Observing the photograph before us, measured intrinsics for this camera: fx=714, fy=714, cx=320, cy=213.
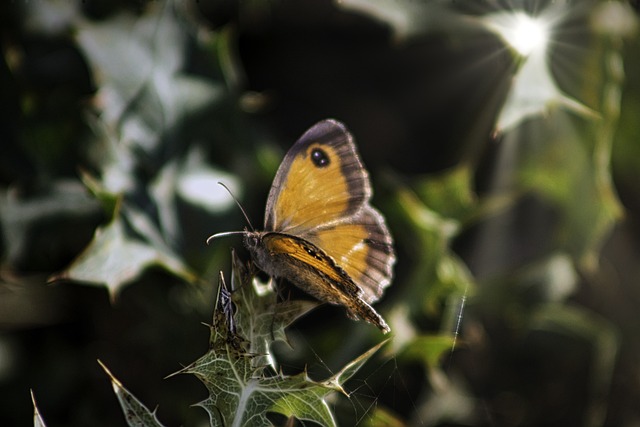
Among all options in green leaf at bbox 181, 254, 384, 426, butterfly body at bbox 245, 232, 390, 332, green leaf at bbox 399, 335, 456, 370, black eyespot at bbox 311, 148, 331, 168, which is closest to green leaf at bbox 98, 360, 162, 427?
green leaf at bbox 181, 254, 384, 426

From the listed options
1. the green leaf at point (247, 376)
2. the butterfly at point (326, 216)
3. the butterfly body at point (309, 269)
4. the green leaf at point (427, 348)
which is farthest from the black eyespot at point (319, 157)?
the green leaf at point (427, 348)

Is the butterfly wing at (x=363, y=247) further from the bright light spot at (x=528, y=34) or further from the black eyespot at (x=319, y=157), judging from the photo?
the bright light spot at (x=528, y=34)

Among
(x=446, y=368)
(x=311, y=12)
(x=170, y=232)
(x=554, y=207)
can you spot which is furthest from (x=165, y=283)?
(x=554, y=207)

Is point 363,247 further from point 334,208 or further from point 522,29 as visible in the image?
point 522,29

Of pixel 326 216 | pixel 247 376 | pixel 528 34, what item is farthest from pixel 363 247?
pixel 528 34

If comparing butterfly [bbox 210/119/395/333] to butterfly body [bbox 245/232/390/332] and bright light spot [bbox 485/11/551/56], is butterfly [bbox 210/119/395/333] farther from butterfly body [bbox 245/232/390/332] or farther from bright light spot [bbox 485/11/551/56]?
bright light spot [bbox 485/11/551/56]

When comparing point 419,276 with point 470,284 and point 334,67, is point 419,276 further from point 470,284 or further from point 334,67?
point 334,67
